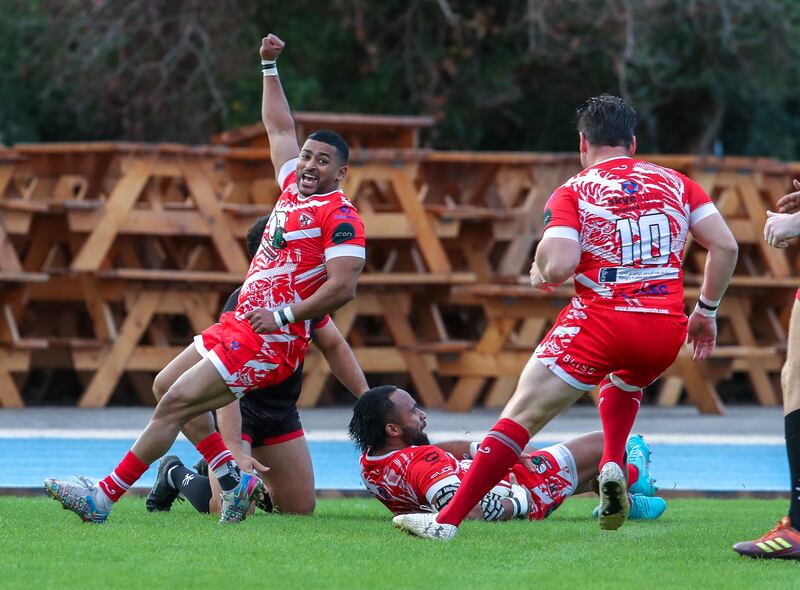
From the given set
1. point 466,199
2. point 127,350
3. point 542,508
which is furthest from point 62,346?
point 542,508

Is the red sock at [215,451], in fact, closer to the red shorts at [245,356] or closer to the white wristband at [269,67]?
the red shorts at [245,356]

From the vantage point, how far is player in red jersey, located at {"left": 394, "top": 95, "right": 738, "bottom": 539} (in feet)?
19.4

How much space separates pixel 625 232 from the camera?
591 centimetres

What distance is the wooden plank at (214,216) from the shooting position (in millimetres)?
13102

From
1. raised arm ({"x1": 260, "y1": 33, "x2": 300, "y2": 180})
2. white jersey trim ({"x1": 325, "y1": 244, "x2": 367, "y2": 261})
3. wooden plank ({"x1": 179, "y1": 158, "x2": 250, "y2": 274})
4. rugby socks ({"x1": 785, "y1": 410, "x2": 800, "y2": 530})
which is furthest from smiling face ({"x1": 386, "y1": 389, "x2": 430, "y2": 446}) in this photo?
wooden plank ({"x1": 179, "y1": 158, "x2": 250, "y2": 274})

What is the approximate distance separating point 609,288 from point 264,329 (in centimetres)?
150

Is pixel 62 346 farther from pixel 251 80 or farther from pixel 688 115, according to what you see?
pixel 688 115

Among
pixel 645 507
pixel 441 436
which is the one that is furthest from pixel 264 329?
pixel 441 436

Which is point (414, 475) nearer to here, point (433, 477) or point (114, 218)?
point (433, 477)

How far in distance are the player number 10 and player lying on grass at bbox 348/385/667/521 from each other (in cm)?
143

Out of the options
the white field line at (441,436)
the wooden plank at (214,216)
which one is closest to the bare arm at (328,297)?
the white field line at (441,436)

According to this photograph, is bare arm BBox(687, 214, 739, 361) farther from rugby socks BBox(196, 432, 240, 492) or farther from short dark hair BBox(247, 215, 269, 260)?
short dark hair BBox(247, 215, 269, 260)

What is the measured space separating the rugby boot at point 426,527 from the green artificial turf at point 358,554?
0.18ft

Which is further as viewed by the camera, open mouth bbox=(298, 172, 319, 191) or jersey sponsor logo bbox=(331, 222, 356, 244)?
open mouth bbox=(298, 172, 319, 191)
